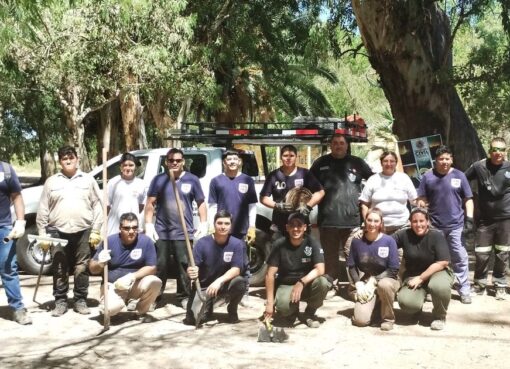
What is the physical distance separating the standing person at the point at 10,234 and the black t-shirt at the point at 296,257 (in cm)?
245

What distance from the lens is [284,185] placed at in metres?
6.94

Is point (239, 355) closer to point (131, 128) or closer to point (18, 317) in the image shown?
point (18, 317)

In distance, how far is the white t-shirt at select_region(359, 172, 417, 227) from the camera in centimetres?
689

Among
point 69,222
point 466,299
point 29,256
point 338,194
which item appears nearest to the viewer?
point 69,222

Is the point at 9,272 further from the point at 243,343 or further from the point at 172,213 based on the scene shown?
the point at 243,343

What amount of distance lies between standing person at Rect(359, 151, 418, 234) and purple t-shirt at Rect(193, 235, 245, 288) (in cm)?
163

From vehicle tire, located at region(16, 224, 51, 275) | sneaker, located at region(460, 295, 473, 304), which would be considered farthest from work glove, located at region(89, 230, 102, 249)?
sneaker, located at region(460, 295, 473, 304)

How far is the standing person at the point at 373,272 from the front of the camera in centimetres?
603

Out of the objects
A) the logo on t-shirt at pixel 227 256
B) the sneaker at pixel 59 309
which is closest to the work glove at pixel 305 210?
the logo on t-shirt at pixel 227 256

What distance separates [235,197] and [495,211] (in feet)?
9.53

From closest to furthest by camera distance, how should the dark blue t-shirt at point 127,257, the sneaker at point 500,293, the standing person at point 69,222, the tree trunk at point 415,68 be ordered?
1. the dark blue t-shirt at point 127,257
2. the standing person at point 69,222
3. the sneaker at point 500,293
4. the tree trunk at point 415,68

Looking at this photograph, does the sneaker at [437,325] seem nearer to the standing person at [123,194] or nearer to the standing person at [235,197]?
the standing person at [235,197]

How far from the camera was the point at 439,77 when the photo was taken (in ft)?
32.8

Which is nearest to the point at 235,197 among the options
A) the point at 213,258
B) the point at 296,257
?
the point at 213,258
